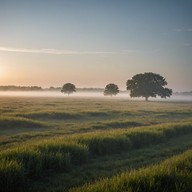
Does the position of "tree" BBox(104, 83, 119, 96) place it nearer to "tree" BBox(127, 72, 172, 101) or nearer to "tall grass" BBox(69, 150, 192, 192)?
"tree" BBox(127, 72, 172, 101)

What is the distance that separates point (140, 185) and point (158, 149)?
431 inches

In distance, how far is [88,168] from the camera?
15.1m

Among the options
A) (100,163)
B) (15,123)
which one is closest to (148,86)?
(15,123)

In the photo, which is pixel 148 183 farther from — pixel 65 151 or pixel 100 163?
pixel 65 151

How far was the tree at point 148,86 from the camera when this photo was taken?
120 m

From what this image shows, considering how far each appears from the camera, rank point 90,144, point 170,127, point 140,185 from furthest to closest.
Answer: point 170,127
point 90,144
point 140,185

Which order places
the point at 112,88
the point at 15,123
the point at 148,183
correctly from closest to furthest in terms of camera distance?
the point at 148,183 < the point at 15,123 < the point at 112,88

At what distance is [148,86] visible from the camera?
120 meters

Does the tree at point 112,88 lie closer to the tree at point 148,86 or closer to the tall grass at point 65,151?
the tree at point 148,86

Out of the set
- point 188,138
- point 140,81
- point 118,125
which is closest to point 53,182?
point 188,138

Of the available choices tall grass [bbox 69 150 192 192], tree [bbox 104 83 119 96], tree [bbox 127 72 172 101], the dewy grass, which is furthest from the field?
tree [bbox 104 83 119 96]

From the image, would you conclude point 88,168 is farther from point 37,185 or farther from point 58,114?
point 58,114

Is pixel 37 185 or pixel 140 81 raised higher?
pixel 140 81

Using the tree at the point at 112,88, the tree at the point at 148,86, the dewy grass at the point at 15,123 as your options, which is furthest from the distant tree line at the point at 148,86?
the dewy grass at the point at 15,123
